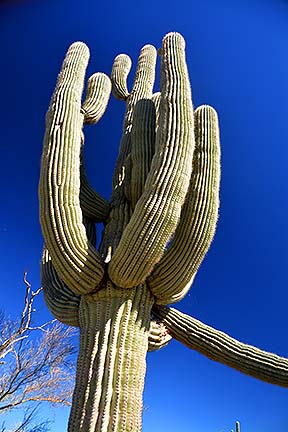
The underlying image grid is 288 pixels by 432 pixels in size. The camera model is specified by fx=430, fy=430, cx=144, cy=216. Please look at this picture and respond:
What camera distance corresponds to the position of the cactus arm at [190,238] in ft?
10.1

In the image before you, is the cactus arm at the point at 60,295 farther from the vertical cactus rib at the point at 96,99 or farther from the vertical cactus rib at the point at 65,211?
the vertical cactus rib at the point at 96,99

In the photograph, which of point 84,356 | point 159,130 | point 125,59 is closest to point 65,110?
point 159,130

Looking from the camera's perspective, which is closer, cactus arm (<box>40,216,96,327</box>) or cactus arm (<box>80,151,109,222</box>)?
cactus arm (<box>40,216,96,327</box>)

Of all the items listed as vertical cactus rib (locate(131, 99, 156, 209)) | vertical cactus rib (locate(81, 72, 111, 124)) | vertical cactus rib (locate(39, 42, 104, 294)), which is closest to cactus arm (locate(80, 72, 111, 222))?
vertical cactus rib (locate(81, 72, 111, 124))

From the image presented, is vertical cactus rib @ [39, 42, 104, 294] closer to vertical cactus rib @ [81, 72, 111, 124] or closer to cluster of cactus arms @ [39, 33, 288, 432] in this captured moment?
cluster of cactus arms @ [39, 33, 288, 432]

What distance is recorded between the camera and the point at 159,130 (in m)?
3.17

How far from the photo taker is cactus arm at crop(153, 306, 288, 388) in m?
3.24

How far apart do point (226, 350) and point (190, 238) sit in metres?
0.93

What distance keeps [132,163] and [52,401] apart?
7.43 metres

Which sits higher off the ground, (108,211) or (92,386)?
(108,211)

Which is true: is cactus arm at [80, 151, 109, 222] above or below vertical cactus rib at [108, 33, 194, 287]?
above

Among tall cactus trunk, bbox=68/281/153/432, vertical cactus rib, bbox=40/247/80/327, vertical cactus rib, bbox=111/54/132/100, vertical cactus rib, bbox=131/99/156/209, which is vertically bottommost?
tall cactus trunk, bbox=68/281/153/432

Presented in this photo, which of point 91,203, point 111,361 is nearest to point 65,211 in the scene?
point 91,203

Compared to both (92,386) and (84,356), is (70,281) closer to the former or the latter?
(84,356)
